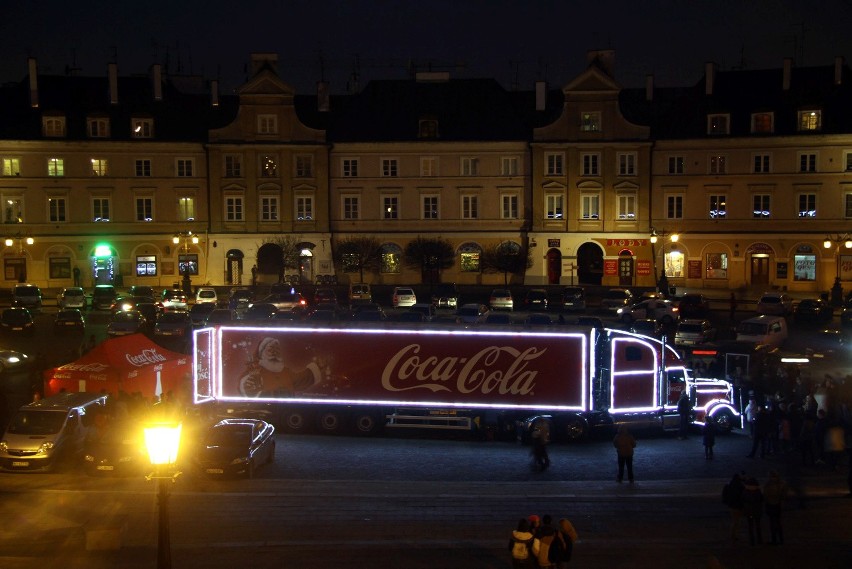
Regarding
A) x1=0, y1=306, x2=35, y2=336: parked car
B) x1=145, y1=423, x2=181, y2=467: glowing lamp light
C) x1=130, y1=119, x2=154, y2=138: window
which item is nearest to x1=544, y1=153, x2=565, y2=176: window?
x1=130, y1=119, x2=154, y2=138: window

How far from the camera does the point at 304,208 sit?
6294 cm

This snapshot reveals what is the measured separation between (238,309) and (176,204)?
59.3 ft

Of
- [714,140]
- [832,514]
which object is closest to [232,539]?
[832,514]

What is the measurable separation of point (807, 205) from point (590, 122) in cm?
1531

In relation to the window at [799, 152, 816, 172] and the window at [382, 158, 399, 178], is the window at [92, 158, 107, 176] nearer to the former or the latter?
the window at [382, 158, 399, 178]

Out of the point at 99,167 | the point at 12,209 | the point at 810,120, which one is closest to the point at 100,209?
the point at 99,167

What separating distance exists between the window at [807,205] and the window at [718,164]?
5263mm

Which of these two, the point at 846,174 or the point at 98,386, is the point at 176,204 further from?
the point at 846,174

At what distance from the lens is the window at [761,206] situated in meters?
60.4

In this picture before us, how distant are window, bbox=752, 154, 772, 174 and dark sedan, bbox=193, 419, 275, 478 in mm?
47496

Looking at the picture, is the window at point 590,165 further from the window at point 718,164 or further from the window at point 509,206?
the window at point 718,164

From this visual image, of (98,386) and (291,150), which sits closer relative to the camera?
(98,386)

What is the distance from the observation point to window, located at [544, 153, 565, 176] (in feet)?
204

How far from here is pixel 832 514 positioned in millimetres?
19094
